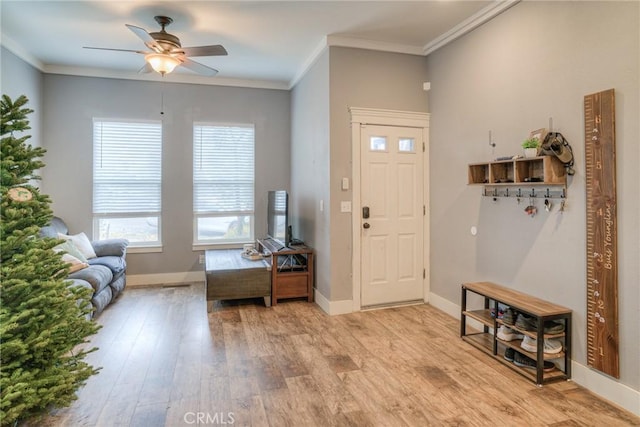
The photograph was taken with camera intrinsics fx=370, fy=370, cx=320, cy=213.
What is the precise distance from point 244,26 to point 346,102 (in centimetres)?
126

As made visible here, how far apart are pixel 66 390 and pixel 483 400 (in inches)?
97.3

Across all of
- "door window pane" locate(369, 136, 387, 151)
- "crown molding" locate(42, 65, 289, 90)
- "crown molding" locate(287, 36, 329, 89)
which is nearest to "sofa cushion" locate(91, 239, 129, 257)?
"crown molding" locate(42, 65, 289, 90)

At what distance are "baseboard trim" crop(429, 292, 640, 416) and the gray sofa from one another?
407 cm

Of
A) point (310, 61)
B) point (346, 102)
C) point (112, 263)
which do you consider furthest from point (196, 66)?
point (112, 263)

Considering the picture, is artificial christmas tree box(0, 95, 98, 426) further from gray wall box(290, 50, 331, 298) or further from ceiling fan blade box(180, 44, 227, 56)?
gray wall box(290, 50, 331, 298)

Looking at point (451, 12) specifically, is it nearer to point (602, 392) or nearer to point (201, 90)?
point (602, 392)

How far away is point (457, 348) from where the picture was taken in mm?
3115

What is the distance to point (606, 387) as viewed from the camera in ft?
7.76

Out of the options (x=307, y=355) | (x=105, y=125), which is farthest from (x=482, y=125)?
(x=105, y=125)

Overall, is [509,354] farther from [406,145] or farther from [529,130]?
[406,145]

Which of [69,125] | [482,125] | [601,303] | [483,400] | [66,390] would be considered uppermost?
[69,125]

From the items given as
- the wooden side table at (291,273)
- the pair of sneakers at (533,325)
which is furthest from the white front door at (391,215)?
the pair of sneakers at (533,325)

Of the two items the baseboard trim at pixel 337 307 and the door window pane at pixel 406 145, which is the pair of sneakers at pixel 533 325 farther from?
the door window pane at pixel 406 145

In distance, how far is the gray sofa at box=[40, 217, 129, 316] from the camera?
367 cm
